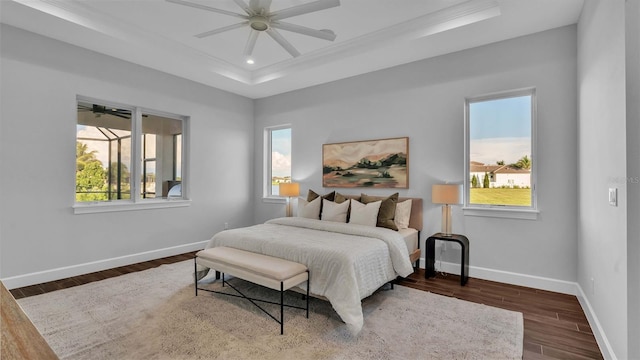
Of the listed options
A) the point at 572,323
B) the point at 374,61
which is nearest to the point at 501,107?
the point at 374,61

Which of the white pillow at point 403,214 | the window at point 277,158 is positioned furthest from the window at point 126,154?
the white pillow at point 403,214

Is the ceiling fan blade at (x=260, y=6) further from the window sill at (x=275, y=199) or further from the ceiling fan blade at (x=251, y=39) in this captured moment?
the window sill at (x=275, y=199)

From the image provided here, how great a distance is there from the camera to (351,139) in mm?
4828

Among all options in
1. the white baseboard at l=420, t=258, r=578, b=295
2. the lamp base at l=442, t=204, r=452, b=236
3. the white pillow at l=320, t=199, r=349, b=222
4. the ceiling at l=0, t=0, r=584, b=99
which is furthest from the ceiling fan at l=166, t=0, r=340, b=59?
the white baseboard at l=420, t=258, r=578, b=295

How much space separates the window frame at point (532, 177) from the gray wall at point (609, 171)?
501 millimetres

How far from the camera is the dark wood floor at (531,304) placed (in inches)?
86.4

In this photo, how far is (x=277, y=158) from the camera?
19.6 ft

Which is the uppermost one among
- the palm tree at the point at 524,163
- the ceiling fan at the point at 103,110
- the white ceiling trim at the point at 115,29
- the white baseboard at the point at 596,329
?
the white ceiling trim at the point at 115,29

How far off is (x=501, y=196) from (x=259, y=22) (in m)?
3.29

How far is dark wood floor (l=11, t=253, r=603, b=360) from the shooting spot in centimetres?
219

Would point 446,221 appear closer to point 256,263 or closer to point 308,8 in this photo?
point 256,263

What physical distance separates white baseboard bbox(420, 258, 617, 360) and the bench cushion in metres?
2.17

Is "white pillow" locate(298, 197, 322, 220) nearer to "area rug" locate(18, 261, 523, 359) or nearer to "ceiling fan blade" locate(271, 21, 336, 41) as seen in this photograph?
"area rug" locate(18, 261, 523, 359)

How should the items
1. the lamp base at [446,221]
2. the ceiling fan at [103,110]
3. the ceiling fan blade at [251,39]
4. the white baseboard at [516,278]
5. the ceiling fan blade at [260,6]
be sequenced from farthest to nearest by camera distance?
the ceiling fan at [103,110]
the lamp base at [446,221]
the white baseboard at [516,278]
the ceiling fan blade at [251,39]
the ceiling fan blade at [260,6]
